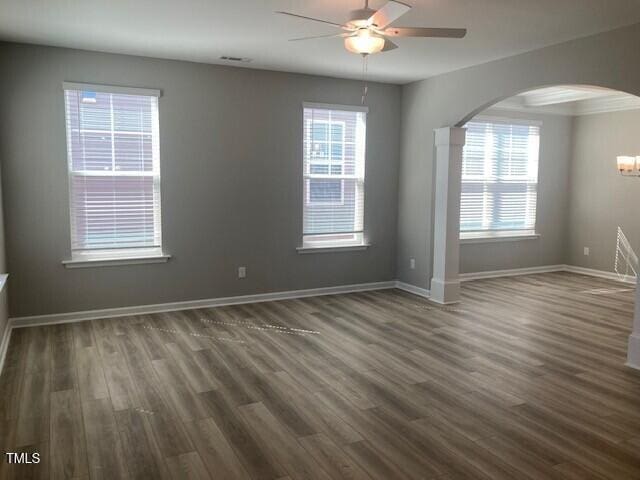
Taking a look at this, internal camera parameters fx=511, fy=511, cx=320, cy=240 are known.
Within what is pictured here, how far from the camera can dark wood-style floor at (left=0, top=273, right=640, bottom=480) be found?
263cm

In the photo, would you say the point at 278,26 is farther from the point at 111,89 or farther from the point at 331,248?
the point at 331,248

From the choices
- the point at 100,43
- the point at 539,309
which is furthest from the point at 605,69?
the point at 100,43

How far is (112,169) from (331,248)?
267 cm

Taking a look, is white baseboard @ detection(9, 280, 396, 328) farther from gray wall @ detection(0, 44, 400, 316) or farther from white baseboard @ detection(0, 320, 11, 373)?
white baseboard @ detection(0, 320, 11, 373)

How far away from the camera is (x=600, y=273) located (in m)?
7.83

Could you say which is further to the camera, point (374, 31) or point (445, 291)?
point (445, 291)

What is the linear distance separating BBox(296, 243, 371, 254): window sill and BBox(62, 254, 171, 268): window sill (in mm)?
1614

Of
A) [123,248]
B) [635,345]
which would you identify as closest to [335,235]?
[123,248]

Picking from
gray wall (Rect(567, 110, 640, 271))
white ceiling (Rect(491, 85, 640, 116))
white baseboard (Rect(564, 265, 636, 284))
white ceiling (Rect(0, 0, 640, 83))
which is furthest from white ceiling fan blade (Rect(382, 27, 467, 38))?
white baseboard (Rect(564, 265, 636, 284))

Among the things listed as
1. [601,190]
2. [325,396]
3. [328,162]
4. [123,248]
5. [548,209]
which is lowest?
[325,396]

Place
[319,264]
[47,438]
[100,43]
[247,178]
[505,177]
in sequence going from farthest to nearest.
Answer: [505,177], [319,264], [247,178], [100,43], [47,438]

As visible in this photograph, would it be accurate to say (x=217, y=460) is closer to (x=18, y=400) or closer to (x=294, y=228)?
(x=18, y=400)

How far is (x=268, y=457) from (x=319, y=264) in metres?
3.78

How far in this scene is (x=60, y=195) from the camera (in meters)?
4.94
